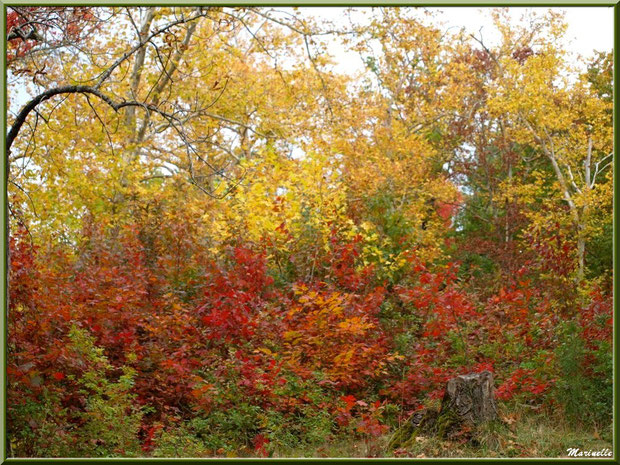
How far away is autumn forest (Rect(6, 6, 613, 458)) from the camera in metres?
6.28

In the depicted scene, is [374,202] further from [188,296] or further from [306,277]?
[188,296]

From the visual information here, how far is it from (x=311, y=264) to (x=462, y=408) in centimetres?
387

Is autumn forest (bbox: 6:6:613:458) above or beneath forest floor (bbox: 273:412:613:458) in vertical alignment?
above

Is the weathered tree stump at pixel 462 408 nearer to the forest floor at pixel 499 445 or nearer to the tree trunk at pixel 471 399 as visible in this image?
the tree trunk at pixel 471 399

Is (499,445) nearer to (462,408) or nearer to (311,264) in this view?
(462,408)

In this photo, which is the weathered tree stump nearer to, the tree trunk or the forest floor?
the tree trunk

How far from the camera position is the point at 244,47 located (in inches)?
790

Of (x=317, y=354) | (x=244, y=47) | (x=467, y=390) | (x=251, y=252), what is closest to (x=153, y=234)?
(x=251, y=252)

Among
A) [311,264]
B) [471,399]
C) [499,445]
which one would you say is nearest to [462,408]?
[471,399]

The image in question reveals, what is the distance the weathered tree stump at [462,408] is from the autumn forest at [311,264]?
0.02 metres

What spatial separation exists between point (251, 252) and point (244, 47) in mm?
12569

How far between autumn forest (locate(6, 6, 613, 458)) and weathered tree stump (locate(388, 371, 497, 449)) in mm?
19

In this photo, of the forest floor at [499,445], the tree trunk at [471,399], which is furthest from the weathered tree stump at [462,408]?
the forest floor at [499,445]

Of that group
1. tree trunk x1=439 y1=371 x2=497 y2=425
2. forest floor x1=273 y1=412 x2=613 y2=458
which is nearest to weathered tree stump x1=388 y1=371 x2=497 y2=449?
tree trunk x1=439 y1=371 x2=497 y2=425
